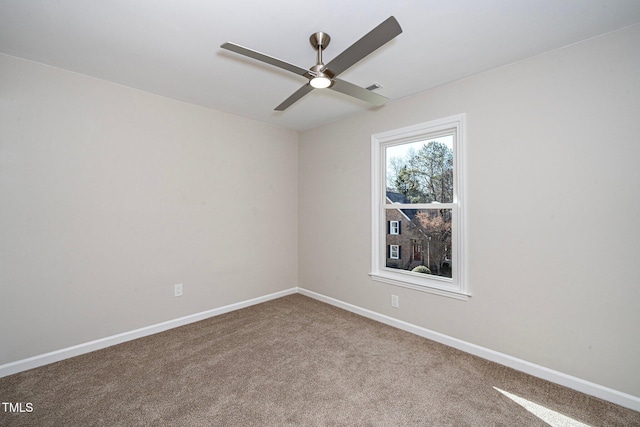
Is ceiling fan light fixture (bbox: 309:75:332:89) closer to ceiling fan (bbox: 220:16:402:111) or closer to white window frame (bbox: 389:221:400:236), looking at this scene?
ceiling fan (bbox: 220:16:402:111)

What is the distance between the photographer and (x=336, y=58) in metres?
1.63

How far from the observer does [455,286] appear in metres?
2.74

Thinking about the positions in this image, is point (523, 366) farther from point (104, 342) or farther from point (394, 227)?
point (104, 342)

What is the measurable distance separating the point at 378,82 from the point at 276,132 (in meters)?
1.90

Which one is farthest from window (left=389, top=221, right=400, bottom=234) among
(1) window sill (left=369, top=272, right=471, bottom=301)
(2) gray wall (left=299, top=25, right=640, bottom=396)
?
(2) gray wall (left=299, top=25, right=640, bottom=396)

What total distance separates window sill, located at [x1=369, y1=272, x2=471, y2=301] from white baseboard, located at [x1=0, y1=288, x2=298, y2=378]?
6.00 ft

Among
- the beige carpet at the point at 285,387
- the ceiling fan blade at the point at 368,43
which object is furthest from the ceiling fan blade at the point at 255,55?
the beige carpet at the point at 285,387

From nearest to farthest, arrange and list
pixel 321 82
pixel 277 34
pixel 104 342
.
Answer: pixel 321 82
pixel 277 34
pixel 104 342

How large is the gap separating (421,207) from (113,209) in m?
3.17

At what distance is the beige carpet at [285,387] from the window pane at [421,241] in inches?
30.4

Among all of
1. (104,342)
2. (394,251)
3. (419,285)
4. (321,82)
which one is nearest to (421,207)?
(394,251)

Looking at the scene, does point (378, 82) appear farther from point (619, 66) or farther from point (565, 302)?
point (565, 302)

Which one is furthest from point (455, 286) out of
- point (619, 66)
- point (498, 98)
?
point (619, 66)

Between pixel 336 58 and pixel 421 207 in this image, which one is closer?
pixel 336 58
